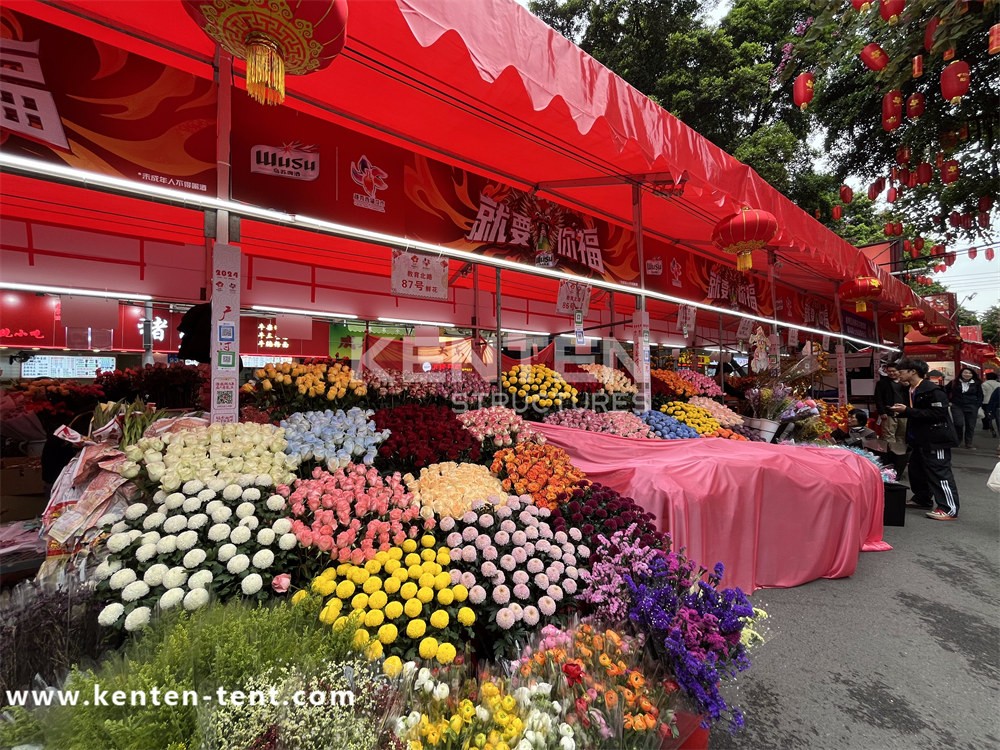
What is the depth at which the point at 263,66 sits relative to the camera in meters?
1.57

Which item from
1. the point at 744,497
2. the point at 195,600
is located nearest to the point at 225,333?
the point at 195,600

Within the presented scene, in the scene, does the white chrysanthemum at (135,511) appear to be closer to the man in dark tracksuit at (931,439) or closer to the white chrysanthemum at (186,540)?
the white chrysanthemum at (186,540)

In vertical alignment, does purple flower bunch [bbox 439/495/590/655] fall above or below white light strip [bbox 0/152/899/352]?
below

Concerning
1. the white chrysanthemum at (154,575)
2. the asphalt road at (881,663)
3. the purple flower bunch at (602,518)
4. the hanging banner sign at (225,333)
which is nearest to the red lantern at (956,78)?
the asphalt road at (881,663)

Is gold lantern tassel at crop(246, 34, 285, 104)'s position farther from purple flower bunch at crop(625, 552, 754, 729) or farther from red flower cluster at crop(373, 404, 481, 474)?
purple flower bunch at crop(625, 552, 754, 729)

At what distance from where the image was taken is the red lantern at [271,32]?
1.46 metres

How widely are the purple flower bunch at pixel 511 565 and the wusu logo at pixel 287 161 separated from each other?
258cm

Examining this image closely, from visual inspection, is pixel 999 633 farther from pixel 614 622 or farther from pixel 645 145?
pixel 645 145

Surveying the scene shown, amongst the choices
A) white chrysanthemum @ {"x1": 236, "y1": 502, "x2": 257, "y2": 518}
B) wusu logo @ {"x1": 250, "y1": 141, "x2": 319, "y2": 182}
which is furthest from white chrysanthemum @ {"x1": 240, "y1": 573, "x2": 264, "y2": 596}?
wusu logo @ {"x1": 250, "y1": 141, "x2": 319, "y2": 182}

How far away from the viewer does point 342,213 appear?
131 inches

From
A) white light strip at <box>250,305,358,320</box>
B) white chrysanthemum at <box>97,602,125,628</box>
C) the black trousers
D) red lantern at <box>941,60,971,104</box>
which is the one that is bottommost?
the black trousers

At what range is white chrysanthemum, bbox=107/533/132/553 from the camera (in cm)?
147

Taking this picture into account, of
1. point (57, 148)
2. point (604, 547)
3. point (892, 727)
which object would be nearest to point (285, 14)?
point (57, 148)

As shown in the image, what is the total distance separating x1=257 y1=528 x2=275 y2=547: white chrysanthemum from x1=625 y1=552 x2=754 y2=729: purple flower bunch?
123cm
